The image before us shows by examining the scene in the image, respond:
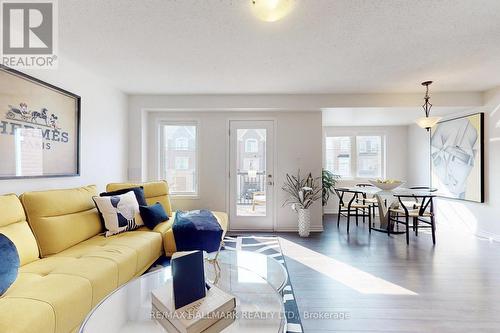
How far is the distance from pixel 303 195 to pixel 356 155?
8.37ft

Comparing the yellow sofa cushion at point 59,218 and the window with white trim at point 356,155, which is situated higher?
the window with white trim at point 356,155

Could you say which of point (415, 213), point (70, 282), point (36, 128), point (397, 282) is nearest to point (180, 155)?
point (36, 128)

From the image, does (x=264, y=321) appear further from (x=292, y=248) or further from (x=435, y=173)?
(x=435, y=173)

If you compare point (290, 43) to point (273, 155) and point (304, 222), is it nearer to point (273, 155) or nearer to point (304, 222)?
point (273, 155)

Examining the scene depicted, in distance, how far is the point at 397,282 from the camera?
7.80 ft

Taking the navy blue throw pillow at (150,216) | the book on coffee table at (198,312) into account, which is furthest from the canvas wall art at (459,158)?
the navy blue throw pillow at (150,216)

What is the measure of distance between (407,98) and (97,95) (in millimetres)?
4712

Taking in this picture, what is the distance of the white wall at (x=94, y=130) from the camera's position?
2383mm

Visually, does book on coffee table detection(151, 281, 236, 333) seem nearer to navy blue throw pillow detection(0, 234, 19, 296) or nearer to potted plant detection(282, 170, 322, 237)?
navy blue throw pillow detection(0, 234, 19, 296)

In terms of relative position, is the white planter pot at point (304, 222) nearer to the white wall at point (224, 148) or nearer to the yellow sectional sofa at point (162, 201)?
the white wall at point (224, 148)

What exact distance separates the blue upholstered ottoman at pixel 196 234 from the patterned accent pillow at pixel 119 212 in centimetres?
46

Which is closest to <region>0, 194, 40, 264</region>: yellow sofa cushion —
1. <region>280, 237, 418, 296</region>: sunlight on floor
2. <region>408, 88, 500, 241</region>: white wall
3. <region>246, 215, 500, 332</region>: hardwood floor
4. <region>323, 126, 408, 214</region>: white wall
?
<region>246, 215, 500, 332</region>: hardwood floor

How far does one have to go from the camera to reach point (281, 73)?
3.03 meters

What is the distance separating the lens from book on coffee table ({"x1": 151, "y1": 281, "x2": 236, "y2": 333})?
1058 mm
